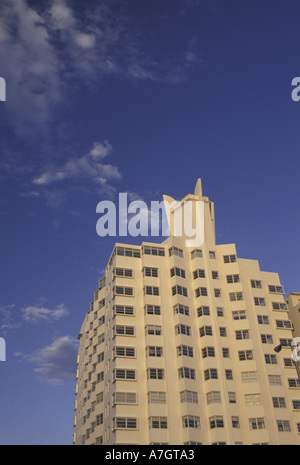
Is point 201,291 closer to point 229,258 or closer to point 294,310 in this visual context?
point 229,258

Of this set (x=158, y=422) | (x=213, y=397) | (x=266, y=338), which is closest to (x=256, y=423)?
(x=213, y=397)

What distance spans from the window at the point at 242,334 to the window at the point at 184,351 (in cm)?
854

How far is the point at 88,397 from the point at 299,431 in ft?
121

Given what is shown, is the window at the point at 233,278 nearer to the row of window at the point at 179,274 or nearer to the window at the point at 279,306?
the row of window at the point at 179,274

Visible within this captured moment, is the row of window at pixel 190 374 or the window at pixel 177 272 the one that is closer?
the row of window at pixel 190 374

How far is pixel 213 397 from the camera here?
6719cm

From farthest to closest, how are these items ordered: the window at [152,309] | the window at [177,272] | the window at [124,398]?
the window at [177,272] < the window at [152,309] < the window at [124,398]

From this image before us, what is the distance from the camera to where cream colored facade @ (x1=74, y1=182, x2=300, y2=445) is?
65000mm

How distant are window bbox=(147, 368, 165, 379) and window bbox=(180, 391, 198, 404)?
13.1 ft

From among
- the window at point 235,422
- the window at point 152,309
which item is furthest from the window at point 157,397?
the window at point 152,309

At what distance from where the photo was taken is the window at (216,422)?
6500 centimetres

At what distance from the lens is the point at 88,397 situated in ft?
271
